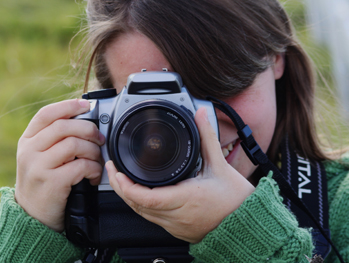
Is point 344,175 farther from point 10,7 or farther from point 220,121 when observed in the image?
point 10,7

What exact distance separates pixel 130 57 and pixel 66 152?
0.26 meters

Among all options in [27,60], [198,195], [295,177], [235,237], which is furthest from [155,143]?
[27,60]

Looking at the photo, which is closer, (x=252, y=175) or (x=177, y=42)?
(x=177, y=42)

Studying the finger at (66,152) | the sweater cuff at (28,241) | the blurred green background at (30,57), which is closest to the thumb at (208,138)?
the finger at (66,152)

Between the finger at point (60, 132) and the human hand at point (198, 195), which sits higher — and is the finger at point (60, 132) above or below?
above

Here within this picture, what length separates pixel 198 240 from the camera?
0.87 meters

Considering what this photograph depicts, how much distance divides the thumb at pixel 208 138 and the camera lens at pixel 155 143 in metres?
0.02

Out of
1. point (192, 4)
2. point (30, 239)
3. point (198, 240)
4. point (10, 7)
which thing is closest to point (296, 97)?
point (192, 4)

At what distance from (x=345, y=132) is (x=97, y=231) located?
1.14 m

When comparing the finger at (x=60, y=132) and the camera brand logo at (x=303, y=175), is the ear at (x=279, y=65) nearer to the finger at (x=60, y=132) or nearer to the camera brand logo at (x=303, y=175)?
the camera brand logo at (x=303, y=175)

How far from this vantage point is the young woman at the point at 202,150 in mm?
829

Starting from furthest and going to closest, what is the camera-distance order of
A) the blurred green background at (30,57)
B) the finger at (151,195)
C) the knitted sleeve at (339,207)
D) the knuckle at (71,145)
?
the blurred green background at (30,57), the knitted sleeve at (339,207), the knuckle at (71,145), the finger at (151,195)

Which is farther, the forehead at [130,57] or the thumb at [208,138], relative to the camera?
the forehead at [130,57]

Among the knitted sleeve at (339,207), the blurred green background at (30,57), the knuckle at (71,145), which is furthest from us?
the blurred green background at (30,57)
